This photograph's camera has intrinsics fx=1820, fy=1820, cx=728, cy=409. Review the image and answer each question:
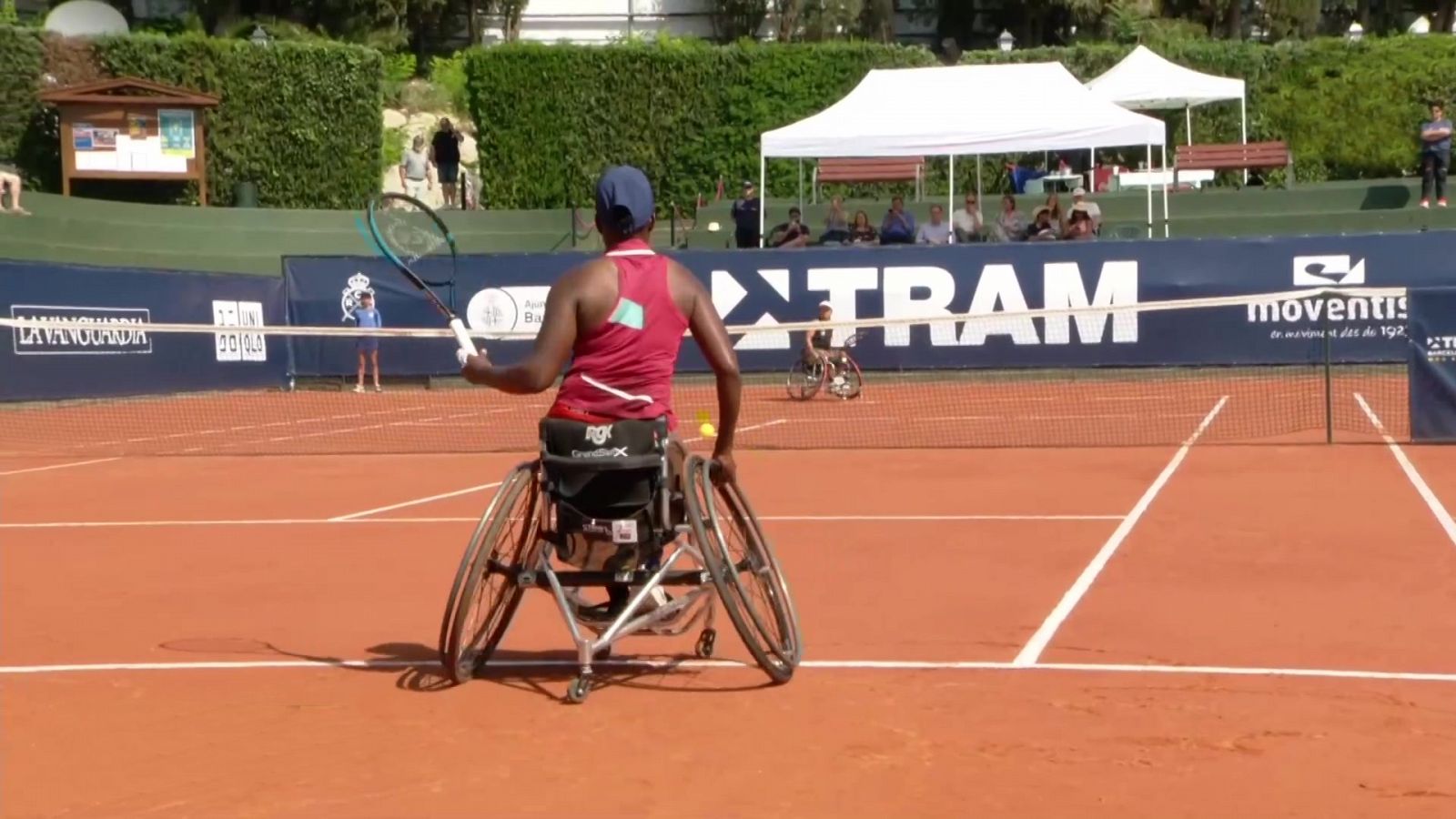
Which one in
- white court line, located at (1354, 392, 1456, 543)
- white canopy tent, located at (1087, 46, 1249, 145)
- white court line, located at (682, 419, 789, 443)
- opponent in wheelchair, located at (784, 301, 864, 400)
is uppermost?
white canopy tent, located at (1087, 46, 1249, 145)

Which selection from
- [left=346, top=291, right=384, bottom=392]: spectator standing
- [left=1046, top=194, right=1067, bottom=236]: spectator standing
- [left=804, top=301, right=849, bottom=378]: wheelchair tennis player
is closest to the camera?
[left=804, top=301, right=849, bottom=378]: wheelchair tennis player

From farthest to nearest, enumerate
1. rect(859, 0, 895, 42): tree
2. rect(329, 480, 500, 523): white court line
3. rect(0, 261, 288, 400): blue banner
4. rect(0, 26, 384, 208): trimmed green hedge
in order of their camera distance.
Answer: rect(859, 0, 895, 42): tree, rect(0, 26, 384, 208): trimmed green hedge, rect(0, 261, 288, 400): blue banner, rect(329, 480, 500, 523): white court line

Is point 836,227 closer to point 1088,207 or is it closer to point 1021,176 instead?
point 1088,207

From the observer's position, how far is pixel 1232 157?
29.7 meters

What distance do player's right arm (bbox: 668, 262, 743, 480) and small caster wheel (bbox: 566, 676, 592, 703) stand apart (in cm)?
83

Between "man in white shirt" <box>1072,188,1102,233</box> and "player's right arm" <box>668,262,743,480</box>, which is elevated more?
"man in white shirt" <box>1072,188,1102,233</box>

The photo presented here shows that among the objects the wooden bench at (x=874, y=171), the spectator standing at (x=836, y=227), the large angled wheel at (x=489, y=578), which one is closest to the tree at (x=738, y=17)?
the wooden bench at (x=874, y=171)

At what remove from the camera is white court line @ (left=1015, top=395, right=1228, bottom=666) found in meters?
6.95

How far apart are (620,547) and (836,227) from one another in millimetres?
20746

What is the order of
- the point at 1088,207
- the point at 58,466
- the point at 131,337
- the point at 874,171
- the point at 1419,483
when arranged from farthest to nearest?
the point at 874,171 < the point at 1088,207 < the point at 131,337 < the point at 58,466 < the point at 1419,483

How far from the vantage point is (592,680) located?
6383 mm

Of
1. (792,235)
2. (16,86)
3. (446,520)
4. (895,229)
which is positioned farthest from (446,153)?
(446,520)

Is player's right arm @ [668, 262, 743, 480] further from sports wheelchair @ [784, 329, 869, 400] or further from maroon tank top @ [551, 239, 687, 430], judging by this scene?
sports wheelchair @ [784, 329, 869, 400]

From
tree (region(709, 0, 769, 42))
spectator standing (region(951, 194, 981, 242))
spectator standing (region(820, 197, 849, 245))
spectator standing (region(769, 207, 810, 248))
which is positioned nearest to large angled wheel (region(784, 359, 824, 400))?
spectator standing (region(769, 207, 810, 248))
